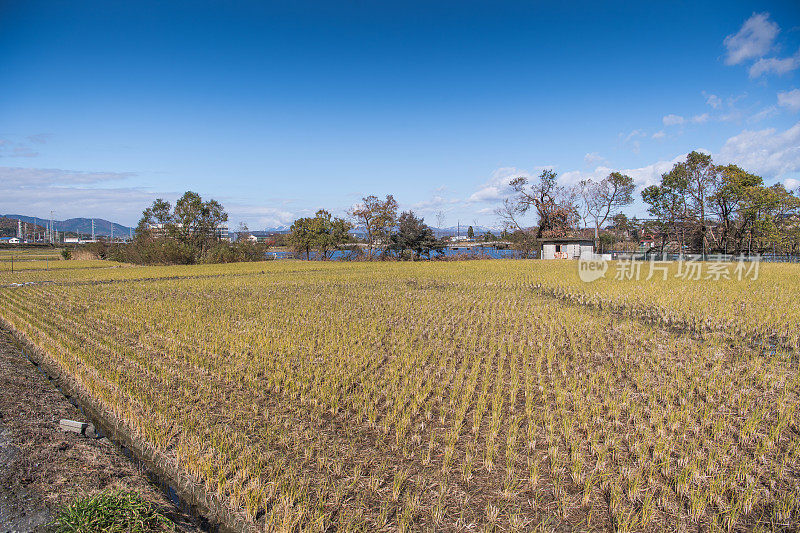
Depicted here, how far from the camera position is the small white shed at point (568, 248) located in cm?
3334

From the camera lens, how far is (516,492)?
2.88 m

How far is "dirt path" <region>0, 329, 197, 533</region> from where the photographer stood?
2592mm

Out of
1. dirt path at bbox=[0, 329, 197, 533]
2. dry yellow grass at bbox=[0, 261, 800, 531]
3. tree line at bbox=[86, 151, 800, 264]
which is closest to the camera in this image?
dirt path at bbox=[0, 329, 197, 533]

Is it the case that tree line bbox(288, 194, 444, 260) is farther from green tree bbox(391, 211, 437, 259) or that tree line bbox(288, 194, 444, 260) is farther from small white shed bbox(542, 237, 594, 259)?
small white shed bbox(542, 237, 594, 259)

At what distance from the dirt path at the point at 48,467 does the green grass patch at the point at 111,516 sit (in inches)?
6.0

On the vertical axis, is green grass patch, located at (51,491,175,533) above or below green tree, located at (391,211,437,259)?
below

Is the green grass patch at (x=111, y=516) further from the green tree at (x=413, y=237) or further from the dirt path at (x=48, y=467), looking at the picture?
the green tree at (x=413, y=237)

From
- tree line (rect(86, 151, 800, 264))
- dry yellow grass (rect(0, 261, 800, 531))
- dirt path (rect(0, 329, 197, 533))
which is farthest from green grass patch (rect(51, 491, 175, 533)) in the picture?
tree line (rect(86, 151, 800, 264))

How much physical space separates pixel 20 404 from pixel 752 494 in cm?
698

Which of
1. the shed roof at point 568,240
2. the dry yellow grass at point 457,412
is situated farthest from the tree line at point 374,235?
the dry yellow grass at point 457,412

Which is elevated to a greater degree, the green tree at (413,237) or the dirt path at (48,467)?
the green tree at (413,237)

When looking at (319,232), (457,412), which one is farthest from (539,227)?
(457,412)

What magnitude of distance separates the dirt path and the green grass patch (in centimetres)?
15

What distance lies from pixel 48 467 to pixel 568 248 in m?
35.7
